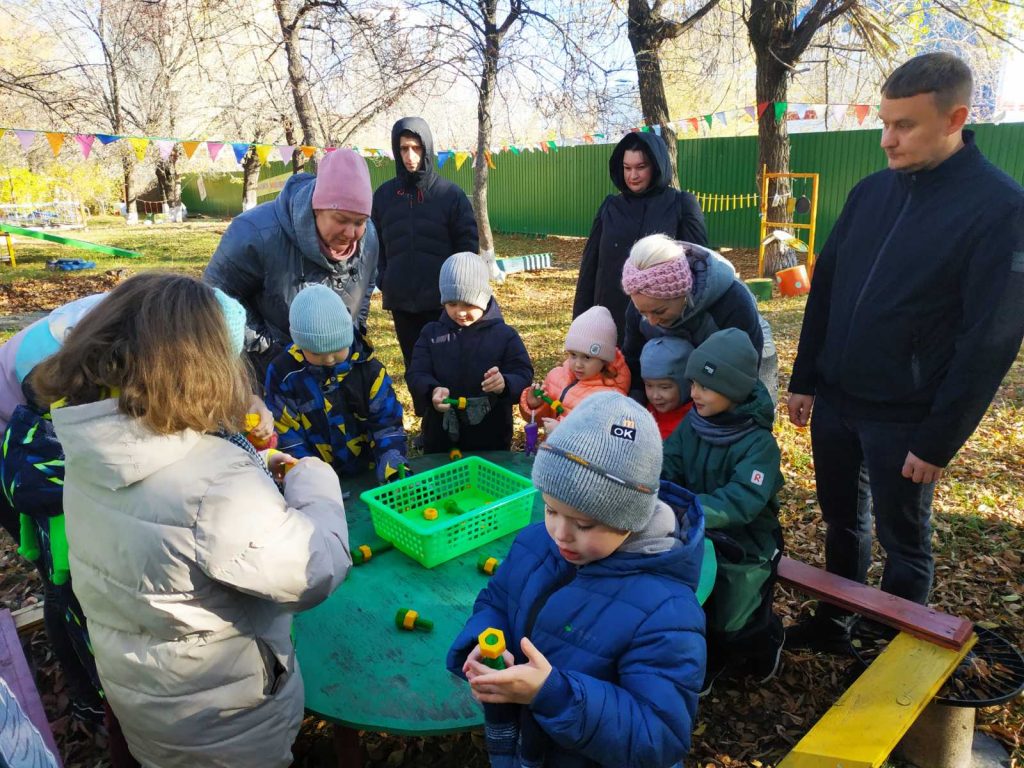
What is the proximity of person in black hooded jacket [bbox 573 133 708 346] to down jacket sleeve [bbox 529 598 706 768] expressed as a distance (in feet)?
10.3

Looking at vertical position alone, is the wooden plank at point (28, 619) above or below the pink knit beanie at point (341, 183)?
below

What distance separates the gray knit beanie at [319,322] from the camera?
117 inches

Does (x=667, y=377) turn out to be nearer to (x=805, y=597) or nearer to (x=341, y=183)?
(x=805, y=597)

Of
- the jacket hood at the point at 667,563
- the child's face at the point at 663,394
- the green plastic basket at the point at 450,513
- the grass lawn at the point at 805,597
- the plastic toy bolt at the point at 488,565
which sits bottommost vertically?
the grass lawn at the point at 805,597

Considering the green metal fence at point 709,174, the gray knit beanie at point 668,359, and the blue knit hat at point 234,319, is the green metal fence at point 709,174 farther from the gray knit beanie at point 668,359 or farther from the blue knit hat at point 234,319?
the blue knit hat at point 234,319

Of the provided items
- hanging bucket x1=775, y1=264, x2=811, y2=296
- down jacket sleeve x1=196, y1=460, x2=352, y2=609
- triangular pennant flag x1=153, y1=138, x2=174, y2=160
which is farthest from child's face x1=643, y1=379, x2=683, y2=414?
triangular pennant flag x1=153, y1=138, x2=174, y2=160

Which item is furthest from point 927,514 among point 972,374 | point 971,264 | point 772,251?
point 772,251

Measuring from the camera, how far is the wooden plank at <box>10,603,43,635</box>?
10.0ft

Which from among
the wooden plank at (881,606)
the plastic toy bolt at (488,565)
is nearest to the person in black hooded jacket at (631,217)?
the wooden plank at (881,606)

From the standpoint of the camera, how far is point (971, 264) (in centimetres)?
230

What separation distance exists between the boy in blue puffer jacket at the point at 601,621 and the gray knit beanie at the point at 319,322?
1.65 meters

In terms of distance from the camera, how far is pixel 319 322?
2979 millimetres

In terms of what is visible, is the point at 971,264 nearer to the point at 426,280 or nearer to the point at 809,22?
the point at 426,280

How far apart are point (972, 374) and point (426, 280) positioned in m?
3.61
